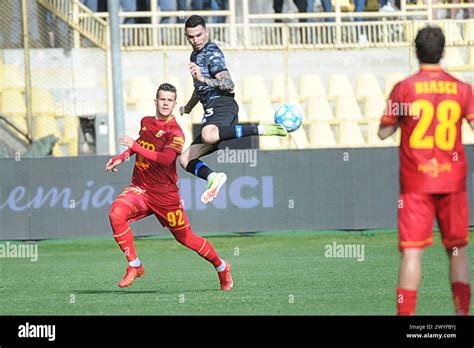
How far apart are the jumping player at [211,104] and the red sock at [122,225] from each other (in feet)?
2.58

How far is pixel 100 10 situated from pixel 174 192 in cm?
1407

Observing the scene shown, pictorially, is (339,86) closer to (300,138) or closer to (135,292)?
(300,138)

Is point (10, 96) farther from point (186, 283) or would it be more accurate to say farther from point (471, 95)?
point (471, 95)

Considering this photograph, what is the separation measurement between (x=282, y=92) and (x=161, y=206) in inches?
541

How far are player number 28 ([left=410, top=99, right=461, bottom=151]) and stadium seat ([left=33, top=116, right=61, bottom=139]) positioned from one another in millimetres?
16151

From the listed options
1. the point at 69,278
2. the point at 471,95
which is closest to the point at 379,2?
the point at 69,278

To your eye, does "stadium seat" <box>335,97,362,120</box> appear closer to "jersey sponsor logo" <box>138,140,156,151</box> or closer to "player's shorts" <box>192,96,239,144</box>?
"player's shorts" <box>192,96,239,144</box>

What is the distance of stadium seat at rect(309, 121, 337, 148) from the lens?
24938 mm

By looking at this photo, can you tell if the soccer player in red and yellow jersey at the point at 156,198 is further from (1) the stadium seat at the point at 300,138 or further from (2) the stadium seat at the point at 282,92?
(2) the stadium seat at the point at 282,92

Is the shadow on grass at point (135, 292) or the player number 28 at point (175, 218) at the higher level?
Answer: the player number 28 at point (175, 218)

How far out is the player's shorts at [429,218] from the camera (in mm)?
8336

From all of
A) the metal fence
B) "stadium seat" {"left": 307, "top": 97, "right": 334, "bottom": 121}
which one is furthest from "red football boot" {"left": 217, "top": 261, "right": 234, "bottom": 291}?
"stadium seat" {"left": 307, "top": 97, "right": 334, "bottom": 121}

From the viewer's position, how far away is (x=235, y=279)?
1392 centimetres

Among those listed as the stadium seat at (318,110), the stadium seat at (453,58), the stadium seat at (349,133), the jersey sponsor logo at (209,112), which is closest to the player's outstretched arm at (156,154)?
the jersey sponsor logo at (209,112)
